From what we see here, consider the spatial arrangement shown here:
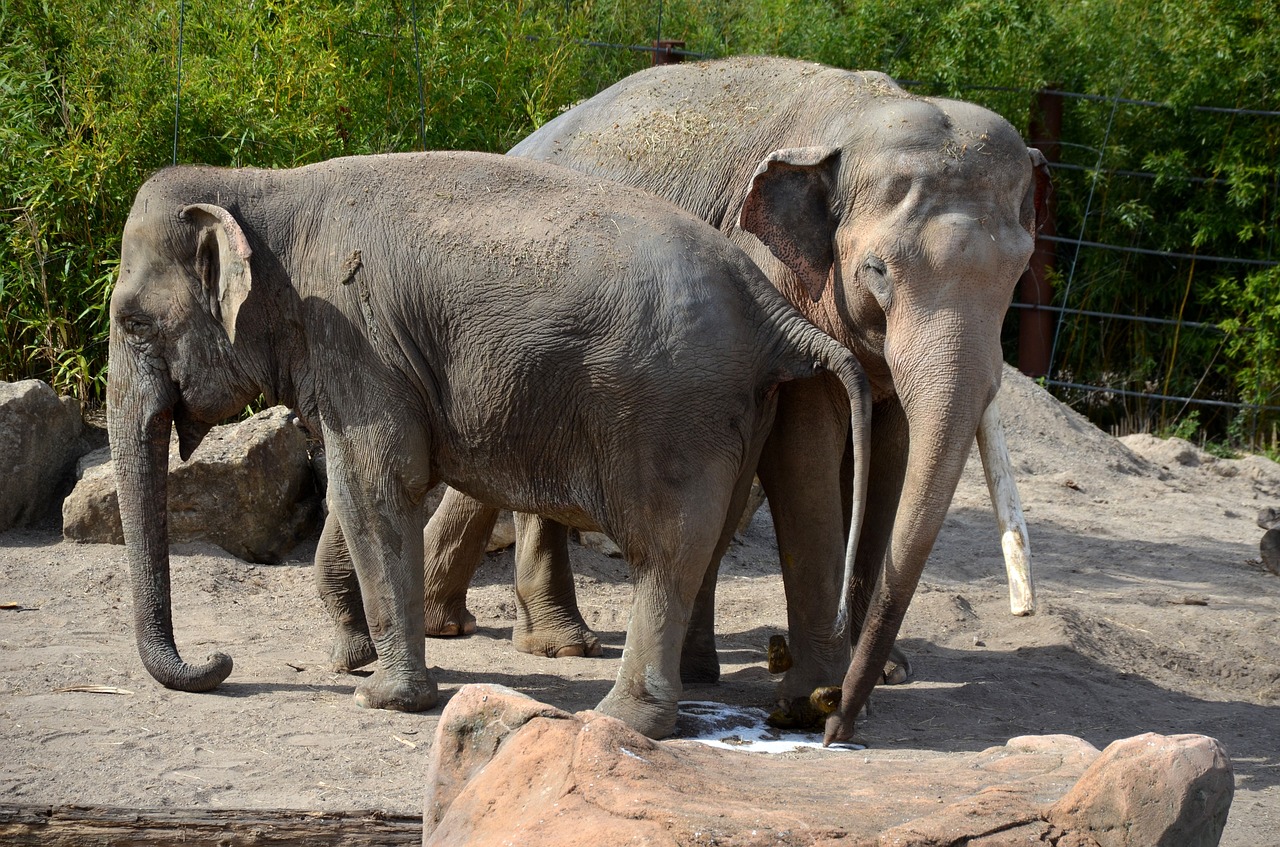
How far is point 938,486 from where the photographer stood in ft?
13.9

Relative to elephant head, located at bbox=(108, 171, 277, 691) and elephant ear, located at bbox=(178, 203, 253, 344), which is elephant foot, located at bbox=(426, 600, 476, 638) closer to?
elephant head, located at bbox=(108, 171, 277, 691)

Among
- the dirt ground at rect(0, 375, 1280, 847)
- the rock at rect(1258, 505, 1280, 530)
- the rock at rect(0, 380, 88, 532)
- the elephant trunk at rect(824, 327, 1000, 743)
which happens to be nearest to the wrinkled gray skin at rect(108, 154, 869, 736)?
the elephant trunk at rect(824, 327, 1000, 743)

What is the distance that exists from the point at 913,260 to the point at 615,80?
637 cm

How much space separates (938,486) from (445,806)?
1.82 m

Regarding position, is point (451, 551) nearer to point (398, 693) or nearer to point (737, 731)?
point (398, 693)

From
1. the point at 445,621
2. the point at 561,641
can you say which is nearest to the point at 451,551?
the point at 445,621

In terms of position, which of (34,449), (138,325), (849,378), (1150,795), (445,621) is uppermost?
(849,378)

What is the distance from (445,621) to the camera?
20.0ft

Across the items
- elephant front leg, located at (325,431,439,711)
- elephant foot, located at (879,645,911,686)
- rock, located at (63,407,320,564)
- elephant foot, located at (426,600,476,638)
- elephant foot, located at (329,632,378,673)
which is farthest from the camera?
rock, located at (63,407,320,564)

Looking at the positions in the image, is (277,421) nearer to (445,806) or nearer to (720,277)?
(720,277)

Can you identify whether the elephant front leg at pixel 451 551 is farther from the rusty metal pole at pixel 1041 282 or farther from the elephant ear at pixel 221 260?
the rusty metal pole at pixel 1041 282

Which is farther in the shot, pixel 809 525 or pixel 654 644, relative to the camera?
pixel 809 525

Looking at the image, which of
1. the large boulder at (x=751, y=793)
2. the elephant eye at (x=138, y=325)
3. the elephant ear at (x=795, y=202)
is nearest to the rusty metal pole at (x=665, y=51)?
the elephant ear at (x=795, y=202)

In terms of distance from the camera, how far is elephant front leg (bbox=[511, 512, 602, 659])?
231 inches
